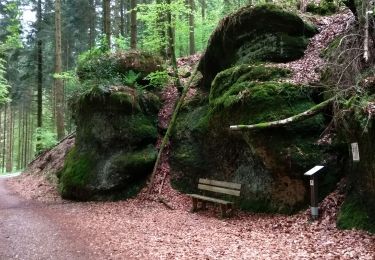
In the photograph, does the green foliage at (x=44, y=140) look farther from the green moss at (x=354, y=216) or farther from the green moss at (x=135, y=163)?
the green moss at (x=354, y=216)

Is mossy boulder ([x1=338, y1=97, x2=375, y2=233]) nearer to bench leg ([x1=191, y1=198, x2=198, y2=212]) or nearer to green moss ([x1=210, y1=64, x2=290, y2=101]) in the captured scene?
green moss ([x1=210, y1=64, x2=290, y2=101])

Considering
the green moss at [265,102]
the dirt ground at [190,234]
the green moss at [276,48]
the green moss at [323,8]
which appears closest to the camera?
the dirt ground at [190,234]

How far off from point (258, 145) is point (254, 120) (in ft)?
2.21

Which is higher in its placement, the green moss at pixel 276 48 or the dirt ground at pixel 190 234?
the green moss at pixel 276 48

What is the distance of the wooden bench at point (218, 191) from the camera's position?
9.73m

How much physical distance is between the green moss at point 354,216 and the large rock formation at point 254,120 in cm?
102

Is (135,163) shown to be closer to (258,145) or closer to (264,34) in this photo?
(258,145)

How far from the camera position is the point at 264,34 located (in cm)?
1212

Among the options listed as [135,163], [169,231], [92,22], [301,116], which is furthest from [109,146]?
[92,22]

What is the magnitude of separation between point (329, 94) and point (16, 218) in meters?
8.61

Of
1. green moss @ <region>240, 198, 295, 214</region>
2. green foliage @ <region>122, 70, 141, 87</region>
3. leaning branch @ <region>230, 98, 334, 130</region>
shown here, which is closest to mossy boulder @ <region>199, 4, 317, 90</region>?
leaning branch @ <region>230, 98, 334, 130</region>

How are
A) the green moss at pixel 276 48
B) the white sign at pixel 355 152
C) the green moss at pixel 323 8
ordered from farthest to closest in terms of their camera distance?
the green moss at pixel 323 8 → the green moss at pixel 276 48 → the white sign at pixel 355 152

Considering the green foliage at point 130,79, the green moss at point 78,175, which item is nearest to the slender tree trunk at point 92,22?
the green foliage at point 130,79

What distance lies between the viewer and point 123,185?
41.6 feet
